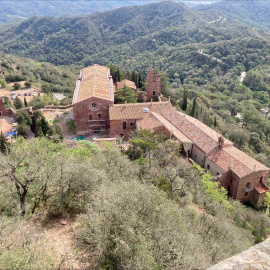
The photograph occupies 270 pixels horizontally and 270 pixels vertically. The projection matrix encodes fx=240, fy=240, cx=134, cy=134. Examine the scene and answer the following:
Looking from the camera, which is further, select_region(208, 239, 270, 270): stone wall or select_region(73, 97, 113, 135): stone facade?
select_region(73, 97, 113, 135): stone facade

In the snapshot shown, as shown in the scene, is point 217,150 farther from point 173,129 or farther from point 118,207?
point 118,207

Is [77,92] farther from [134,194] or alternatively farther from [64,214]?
[134,194]

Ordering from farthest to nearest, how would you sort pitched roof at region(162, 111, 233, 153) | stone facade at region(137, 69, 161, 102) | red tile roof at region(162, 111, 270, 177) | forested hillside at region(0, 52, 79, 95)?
Answer: forested hillside at region(0, 52, 79, 95)
stone facade at region(137, 69, 161, 102)
pitched roof at region(162, 111, 233, 153)
red tile roof at region(162, 111, 270, 177)

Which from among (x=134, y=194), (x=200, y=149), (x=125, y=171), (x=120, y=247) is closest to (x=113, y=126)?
(x=200, y=149)

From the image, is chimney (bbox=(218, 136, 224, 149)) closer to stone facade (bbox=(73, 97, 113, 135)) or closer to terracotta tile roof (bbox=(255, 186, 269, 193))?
terracotta tile roof (bbox=(255, 186, 269, 193))

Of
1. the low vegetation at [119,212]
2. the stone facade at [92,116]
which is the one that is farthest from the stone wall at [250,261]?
the stone facade at [92,116]

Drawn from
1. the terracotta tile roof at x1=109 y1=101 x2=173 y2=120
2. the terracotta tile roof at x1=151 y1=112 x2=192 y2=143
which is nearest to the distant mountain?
the terracotta tile roof at x1=109 y1=101 x2=173 y2=120

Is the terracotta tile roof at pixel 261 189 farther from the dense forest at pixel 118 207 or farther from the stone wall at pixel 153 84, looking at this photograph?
the stone wall at pixel 153 84

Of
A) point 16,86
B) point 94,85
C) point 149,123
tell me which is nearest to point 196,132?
point 149,123
